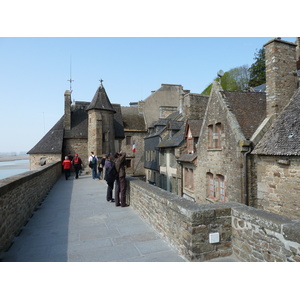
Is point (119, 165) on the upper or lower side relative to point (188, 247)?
upper

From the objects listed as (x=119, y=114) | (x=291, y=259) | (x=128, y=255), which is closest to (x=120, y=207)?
(x=128, y=255)

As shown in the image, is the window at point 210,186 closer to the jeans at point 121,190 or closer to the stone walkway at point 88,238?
the jeans at point 121,190

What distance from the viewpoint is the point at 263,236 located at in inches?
131

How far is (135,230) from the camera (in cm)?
561

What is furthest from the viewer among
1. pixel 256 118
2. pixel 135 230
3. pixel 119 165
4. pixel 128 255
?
pixel 256 118

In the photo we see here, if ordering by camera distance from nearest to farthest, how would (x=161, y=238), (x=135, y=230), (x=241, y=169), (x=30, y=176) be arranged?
(x=161, y=238) → (x=135, y=230) → (x=30, y=176) → (x=241, y=169)

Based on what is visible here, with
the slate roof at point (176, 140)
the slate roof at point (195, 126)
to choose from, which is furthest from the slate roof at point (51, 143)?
the slate roof at point (195, 126)

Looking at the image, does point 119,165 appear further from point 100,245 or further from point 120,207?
point 100,245

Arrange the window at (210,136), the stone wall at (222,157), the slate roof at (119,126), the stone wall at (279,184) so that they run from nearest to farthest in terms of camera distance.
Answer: the stone wall at (279,184) → the stone wall at (222,157) → the window at (210,136) → the slate roof at (119,126)

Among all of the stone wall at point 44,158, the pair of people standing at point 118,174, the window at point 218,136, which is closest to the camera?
the pair of people standing at point 118,174

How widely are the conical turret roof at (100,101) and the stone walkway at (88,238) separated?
20663mm

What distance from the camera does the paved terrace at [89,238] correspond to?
13.6 feet

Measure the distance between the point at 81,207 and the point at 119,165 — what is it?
215 centimetres

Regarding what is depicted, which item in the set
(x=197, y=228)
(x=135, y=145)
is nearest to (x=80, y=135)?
(x=135, y=145)
